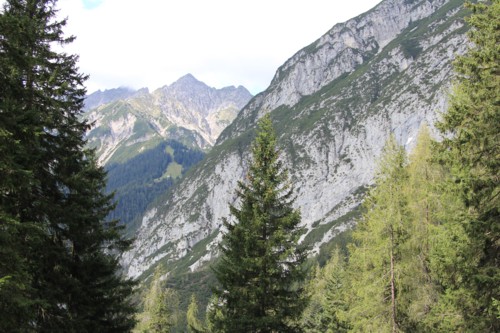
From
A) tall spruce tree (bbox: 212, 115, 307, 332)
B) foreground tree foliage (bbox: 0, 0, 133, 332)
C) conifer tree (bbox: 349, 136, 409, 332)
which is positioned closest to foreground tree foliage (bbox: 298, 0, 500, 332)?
conifer tree (bbox: 349, 136, 409, 332)

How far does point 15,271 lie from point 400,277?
1476cm

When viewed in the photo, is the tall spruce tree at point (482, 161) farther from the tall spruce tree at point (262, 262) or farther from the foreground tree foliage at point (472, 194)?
the tall spruce tree at point (262, 262)

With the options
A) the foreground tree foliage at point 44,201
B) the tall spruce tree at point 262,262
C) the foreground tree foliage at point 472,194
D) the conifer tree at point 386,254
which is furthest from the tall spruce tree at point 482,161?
the foreground tree foliage at point 44,201

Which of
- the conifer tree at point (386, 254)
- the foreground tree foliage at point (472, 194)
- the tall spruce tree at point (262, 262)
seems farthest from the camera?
the conifer tree at point (386, 254)

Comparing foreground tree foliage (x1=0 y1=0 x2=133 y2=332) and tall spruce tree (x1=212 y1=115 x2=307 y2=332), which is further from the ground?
foreground tree foliage (x1=0 y1=0 x2=133 y2=332)

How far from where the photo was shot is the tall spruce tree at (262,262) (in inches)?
612

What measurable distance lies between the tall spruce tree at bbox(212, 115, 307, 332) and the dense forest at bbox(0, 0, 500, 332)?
0.06 m

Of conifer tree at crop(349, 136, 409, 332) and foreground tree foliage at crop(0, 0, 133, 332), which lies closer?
foreground tree foliage at crop(0, 0, 133, 332)

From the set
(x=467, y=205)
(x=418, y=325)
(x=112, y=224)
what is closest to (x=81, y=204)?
(x=112, y=224)

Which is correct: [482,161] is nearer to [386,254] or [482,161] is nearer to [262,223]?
[386,254]

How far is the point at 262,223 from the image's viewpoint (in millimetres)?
16375

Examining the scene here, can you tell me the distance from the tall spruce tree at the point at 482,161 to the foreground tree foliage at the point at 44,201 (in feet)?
39.0

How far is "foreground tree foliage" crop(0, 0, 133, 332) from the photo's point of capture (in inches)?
335

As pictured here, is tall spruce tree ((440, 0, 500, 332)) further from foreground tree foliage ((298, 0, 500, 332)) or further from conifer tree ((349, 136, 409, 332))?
conifer tree ((349, 136, 409, 332))
